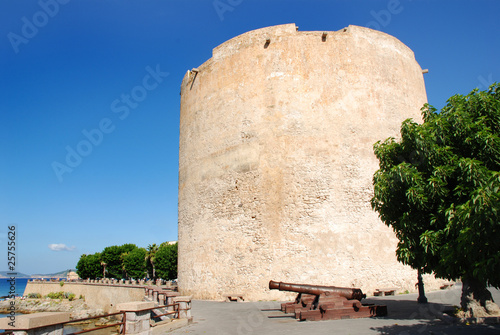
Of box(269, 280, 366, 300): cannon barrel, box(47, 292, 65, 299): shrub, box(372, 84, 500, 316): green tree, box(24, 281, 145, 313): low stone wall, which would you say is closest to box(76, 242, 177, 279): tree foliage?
box(24, 281, 145, 313): low stone wall

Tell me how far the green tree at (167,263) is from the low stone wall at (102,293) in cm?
745

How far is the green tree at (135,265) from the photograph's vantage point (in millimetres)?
42188

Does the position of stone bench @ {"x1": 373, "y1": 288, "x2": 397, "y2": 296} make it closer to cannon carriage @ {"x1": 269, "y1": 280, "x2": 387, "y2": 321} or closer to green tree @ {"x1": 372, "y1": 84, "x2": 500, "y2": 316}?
cannon carriage @ {"x1": 269, "y1": 280, "x2": 387, "y2": 321}

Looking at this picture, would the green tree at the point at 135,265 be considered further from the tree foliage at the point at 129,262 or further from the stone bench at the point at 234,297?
the stone bench at the point at 234,297

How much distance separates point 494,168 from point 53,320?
25.9 feet

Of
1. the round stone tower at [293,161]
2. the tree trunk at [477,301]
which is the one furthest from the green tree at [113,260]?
the tree trunk at [477,301]

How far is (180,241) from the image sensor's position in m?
17.8

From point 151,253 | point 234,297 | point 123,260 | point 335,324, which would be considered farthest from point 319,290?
point 123,260

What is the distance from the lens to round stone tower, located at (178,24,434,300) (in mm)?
13719

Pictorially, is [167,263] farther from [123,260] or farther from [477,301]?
[477,301]

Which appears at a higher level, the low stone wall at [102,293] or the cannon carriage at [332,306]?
the cannon carriage at [332,306]

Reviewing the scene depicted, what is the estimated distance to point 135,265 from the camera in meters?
42.2

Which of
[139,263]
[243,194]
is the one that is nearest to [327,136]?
[243,194]

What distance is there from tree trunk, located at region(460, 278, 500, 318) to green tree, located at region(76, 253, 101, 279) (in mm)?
48137
